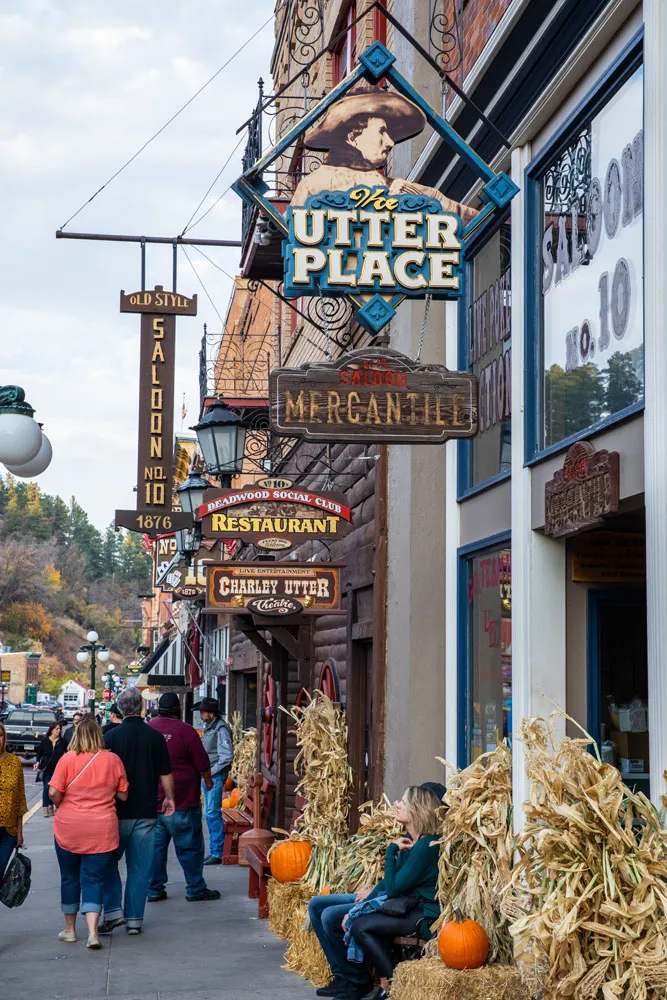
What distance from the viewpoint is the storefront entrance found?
277 inches

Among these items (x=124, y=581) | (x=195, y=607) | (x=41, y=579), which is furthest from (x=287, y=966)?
(x=124, y=581)

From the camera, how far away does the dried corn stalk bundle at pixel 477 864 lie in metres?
6.57

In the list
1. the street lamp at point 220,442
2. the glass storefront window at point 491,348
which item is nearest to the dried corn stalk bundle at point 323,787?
the glass storefront window at point 491,348

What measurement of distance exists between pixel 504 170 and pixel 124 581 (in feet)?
541

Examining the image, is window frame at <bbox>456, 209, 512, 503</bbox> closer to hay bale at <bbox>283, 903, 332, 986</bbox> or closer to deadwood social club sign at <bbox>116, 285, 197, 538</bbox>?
hay bale at <bbox>283, 903, 332, 986</bbox>

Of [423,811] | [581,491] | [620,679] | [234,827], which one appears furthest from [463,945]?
[234,827]

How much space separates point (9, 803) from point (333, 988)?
268cm

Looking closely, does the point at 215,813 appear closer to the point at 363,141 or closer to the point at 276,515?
the point at 276,515

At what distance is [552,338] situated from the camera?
7242 millimetres

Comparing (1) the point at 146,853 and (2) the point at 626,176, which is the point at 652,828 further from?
(1) the point at 146,853

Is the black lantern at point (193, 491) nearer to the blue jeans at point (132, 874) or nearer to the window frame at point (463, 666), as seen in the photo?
the blue jeans at point (132, 874)

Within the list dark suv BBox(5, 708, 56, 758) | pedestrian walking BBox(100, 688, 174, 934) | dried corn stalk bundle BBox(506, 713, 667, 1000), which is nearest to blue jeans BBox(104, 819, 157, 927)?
pedestrian walking BBox(100, 688, 174, 934)

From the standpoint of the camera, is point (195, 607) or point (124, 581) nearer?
point (195, 607)

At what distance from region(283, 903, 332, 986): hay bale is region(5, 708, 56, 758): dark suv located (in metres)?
32.4
